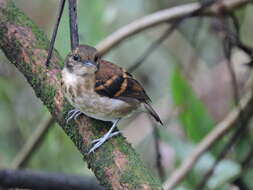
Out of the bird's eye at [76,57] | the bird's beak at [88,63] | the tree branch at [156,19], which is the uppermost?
the bird's eye at [76,57]

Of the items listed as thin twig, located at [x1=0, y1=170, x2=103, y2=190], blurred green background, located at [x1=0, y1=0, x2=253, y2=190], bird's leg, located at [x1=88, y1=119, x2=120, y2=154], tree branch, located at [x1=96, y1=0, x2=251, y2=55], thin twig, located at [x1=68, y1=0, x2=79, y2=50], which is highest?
thin twig, located at [x1=68, y1=0, x2=79, y2=50]

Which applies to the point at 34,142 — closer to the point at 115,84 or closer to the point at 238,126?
the point at 115,84

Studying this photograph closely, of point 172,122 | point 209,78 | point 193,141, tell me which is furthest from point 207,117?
point 172,122

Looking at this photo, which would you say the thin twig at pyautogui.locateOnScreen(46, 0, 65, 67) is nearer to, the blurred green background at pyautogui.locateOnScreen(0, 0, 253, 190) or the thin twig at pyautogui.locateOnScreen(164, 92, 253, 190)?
the blurred green background at pyautogui.locateOnScreen(0, 0, 253, 190)

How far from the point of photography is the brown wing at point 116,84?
283 cm

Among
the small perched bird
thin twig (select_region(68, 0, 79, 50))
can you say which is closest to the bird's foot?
the small perched bird

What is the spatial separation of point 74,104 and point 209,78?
8.15ft

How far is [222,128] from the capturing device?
386 centimetres

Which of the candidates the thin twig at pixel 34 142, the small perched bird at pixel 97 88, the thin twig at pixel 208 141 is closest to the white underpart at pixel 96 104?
the small perched bird at pixel 97 88

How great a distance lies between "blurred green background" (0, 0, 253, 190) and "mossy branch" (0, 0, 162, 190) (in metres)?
0.50

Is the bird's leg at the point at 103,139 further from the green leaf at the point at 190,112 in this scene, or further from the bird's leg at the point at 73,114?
the green leaf at the point at 190,112

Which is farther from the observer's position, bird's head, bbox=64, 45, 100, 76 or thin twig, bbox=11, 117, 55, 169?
thin twig, bbox=11, 117, 55, 169

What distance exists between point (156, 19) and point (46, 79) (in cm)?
153

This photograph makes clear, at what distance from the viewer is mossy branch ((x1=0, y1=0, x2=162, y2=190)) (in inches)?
90.7
